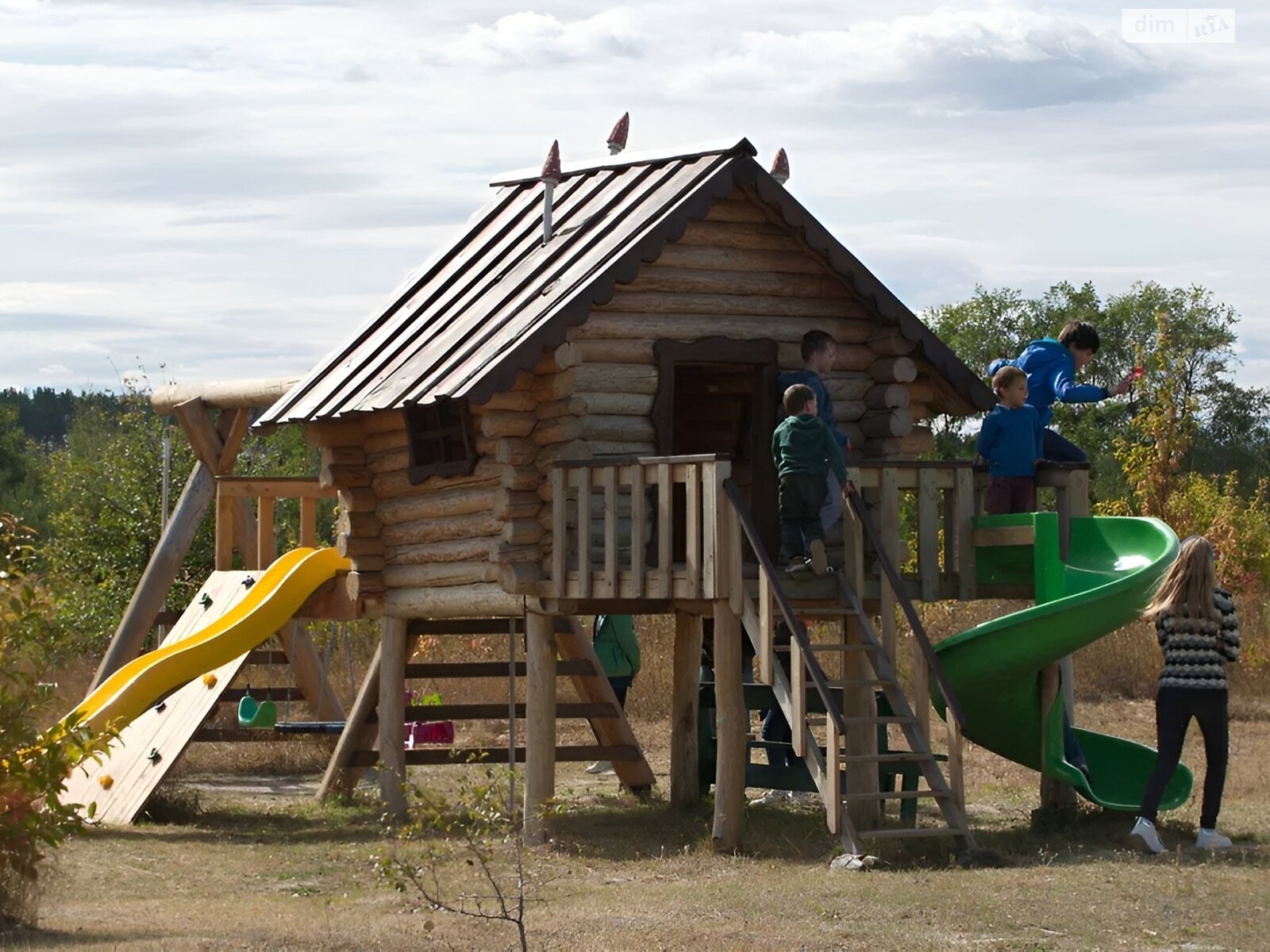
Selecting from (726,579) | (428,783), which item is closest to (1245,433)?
(428,783)

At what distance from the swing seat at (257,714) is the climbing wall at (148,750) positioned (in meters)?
0.54

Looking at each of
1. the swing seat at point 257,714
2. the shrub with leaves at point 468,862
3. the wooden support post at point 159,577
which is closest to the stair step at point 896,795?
the shrub with leaves at point 468,862

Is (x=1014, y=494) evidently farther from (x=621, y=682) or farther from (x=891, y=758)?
(x=621, y=682)

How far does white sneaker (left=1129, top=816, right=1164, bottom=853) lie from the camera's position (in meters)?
12.7

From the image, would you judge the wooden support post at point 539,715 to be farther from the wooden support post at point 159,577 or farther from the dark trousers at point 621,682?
the wooden support post at point 159,577

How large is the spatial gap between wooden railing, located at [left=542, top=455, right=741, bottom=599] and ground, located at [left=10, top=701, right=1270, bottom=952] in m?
1.75

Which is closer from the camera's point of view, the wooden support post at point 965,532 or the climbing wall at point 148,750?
the wooden support post at point 965,532

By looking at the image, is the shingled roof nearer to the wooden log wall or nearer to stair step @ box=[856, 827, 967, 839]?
the wooden log wall

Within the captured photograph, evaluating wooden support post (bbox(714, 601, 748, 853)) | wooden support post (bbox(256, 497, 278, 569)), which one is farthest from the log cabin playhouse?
wooden support post (bbox(256, 497, 278, 569))

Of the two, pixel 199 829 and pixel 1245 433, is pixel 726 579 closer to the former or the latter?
pixel 199 829

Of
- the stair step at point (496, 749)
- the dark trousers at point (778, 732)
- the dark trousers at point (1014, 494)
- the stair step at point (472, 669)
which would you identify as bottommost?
the stair step at point (496, 749)

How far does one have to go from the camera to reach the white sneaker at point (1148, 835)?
41.7 ft

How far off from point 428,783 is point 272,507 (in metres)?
3.23

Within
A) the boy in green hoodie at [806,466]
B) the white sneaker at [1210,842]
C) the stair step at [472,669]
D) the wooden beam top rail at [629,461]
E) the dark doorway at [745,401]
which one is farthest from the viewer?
the stair step at [472,669]
